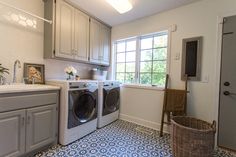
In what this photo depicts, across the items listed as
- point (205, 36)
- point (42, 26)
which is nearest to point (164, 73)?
point (205, 36)

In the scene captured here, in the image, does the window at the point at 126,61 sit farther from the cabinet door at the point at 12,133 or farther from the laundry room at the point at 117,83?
the cabinet door at the point at 12,133

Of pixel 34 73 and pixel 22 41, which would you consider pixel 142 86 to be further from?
pixel 22 41

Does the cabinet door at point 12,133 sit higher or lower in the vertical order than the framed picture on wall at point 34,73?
lower

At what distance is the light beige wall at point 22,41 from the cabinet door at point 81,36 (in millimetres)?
452

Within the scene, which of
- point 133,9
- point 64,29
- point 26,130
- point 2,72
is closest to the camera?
point 26,130

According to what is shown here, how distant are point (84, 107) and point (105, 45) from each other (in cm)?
161

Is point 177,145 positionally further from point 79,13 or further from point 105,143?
point 79,13

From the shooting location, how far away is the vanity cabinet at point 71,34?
2.26 m

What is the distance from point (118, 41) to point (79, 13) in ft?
3.83

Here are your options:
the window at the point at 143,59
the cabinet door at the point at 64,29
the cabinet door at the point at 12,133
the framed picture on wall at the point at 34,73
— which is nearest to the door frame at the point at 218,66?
the window at the point at 143,59

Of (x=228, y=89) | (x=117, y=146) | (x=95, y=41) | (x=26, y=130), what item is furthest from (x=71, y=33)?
(x=228, y=89)

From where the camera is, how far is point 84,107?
2410mm

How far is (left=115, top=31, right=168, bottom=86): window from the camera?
2.80 m

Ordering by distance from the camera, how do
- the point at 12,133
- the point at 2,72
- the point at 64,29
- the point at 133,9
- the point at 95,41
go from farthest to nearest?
the point at 95,41 → the point at 133,9 → the point at 64,29 → the point at 2,72 → the point at 12,133
